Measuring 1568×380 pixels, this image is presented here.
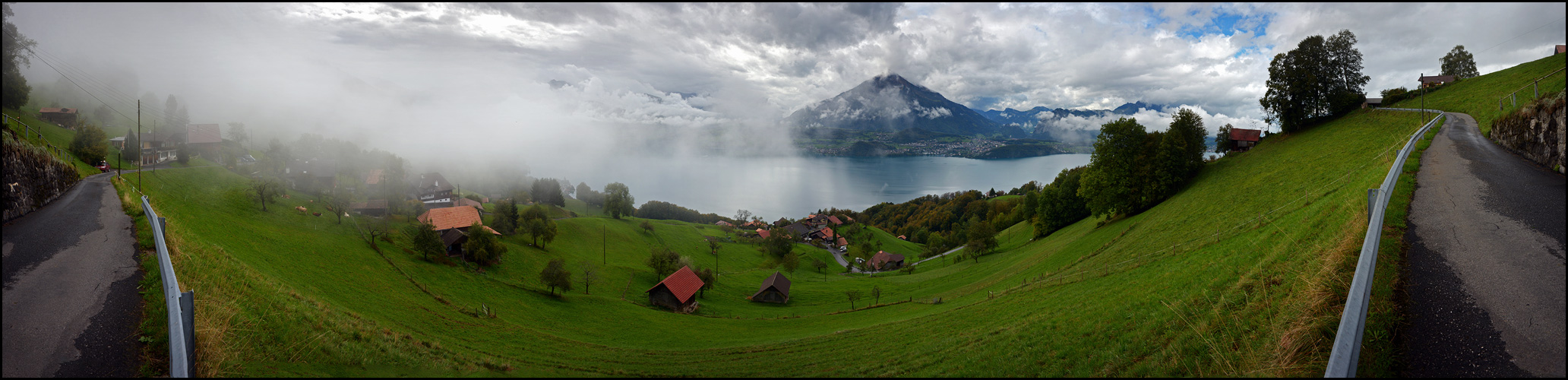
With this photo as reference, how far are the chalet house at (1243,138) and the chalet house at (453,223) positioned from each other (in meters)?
50.9

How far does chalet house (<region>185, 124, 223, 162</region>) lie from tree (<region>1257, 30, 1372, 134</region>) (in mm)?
75481

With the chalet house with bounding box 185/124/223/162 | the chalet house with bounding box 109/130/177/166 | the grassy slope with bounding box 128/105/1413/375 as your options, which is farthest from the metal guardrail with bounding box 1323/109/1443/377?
the chalet house with bounding box 185/124/223/162

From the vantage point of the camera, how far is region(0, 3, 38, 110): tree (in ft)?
40.8

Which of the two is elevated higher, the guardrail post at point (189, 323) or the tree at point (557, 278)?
the guardrail post at point (189, 323)

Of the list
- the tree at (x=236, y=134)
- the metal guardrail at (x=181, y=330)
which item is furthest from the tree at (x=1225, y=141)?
the tree at (x=236, y=134)

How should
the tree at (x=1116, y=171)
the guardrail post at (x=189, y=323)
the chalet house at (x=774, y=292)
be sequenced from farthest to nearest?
the chalet house at (x=774, y=292) → the tree at (x=1116, y=171) → the guardrail post at (x=189, y=323)

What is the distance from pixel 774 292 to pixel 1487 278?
2977 centimetres

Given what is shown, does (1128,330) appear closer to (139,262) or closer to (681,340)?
(681,340)

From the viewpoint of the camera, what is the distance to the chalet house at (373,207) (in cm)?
4178

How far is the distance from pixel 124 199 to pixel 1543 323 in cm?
2373

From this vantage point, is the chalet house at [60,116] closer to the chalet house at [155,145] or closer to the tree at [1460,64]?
the chalet house at [155,145]

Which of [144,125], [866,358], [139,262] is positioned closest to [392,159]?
[144,125]

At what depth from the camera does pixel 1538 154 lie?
9.13 m

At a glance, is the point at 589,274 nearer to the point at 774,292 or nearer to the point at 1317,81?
the point at 774,292
